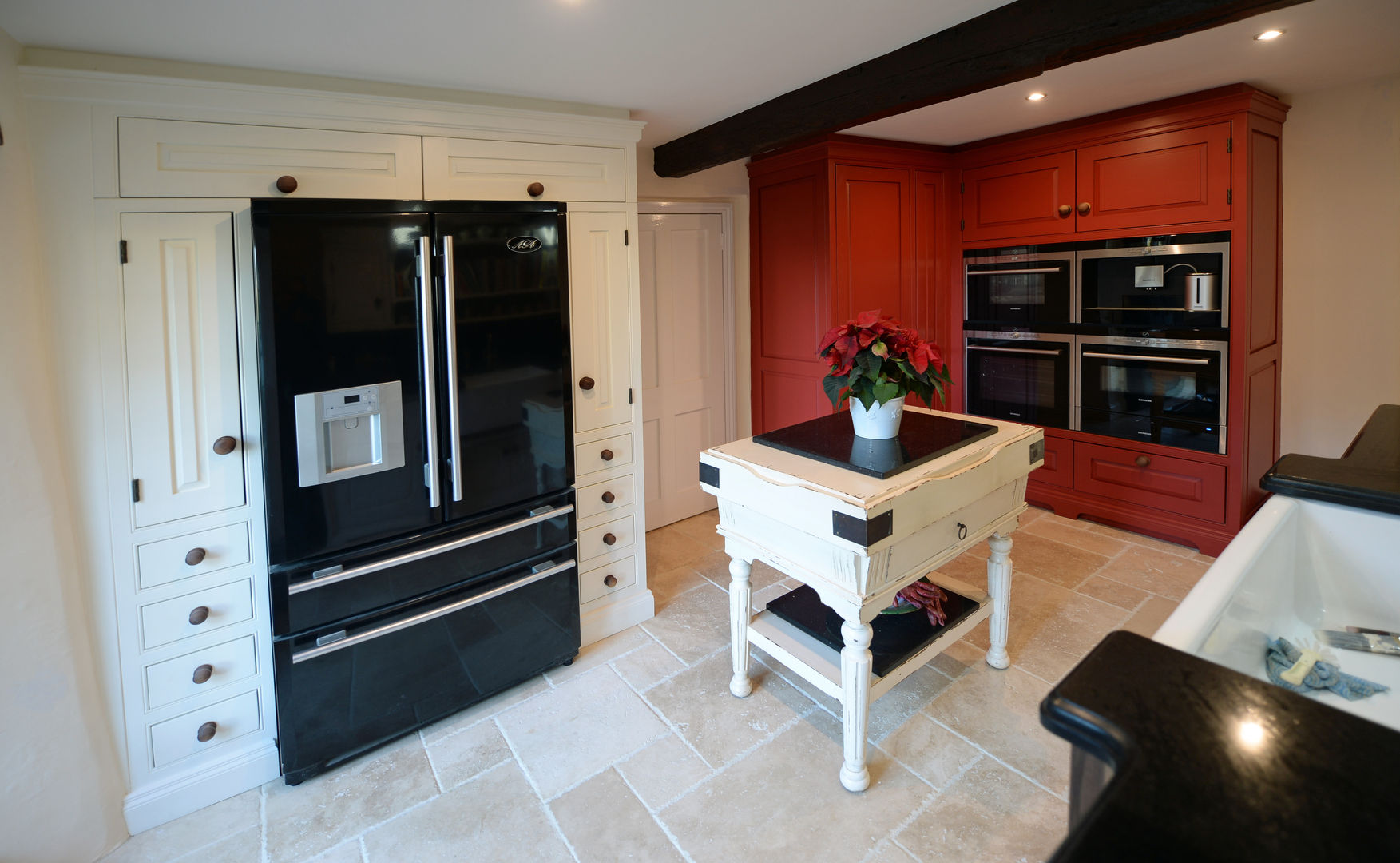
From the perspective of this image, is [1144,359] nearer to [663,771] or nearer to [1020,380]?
[1020,380]

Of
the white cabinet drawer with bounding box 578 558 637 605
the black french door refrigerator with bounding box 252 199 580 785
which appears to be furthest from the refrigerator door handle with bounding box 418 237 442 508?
the white cabinet drawer with bounding box 578 558 637 605

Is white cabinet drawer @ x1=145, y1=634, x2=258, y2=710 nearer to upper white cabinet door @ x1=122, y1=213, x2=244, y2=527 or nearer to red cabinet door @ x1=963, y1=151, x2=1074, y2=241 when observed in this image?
upper white cabinet door @ x1=122, y1=213, x2=244, y2=527

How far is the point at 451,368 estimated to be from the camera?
2209mm

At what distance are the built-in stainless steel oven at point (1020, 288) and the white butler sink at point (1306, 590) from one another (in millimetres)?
2613

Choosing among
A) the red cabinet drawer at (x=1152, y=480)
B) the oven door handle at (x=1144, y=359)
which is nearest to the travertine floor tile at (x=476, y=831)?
the red cabinet drawer at (x=1152, y=480)

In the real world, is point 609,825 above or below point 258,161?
below

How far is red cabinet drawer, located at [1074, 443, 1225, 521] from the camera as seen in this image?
3434 mm

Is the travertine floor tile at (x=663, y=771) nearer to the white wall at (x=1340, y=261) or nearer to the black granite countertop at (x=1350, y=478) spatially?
the black granite countertop at (x=1350, y=478)

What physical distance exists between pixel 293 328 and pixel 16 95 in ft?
2.59

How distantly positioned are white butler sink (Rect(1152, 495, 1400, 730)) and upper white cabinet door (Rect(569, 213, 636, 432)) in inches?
80.8

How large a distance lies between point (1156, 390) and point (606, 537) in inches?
114

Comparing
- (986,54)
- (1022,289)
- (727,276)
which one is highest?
(986,54)

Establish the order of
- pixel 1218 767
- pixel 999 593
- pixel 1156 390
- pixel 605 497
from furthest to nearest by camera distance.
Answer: pixel 1156 390 < pixel 605 497 < pixel 999 593 < pixel 1218 767

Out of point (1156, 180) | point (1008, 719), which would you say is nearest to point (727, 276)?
point (1156, 180)
